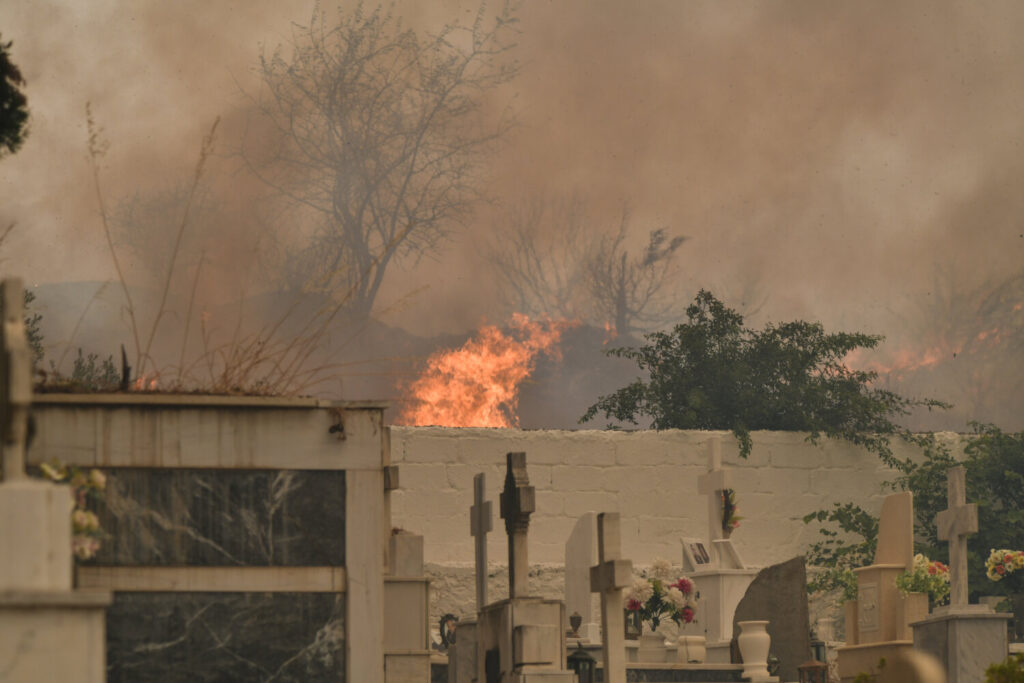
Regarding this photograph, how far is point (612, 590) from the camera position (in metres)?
10.9

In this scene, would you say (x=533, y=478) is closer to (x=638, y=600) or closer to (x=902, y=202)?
(x=638, y=600)

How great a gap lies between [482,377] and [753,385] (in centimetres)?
736

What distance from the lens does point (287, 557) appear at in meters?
8.00

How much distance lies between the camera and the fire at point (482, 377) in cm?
2798

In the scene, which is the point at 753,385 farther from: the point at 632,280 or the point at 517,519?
the point at 517,519

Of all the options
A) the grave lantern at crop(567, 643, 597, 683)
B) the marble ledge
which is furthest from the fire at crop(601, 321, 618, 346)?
the marble ledge

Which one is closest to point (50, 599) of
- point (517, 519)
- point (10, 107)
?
point (10, 107)

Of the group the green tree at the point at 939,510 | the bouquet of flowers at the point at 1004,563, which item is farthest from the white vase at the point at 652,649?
the green tree at the point at 939,510

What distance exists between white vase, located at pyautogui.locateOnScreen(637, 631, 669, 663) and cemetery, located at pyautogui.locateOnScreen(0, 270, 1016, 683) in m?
0.03

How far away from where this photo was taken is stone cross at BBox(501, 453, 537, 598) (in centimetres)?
1095

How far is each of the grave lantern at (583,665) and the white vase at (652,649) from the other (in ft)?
9.36

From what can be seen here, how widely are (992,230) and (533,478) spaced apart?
18.1 meters

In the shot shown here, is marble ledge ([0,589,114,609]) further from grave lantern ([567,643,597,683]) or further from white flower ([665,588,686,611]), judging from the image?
white flower ([665,588,686,611])

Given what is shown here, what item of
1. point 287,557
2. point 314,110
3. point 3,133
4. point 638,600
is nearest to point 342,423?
point 287,557
